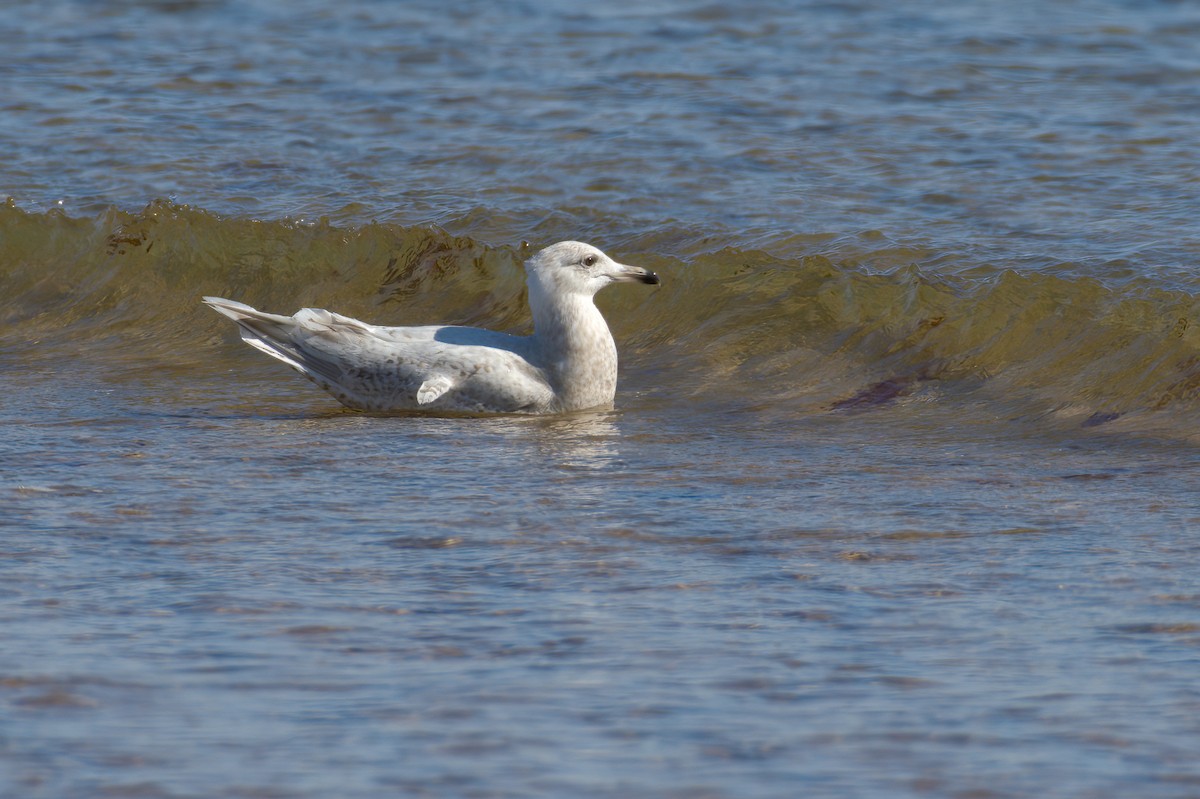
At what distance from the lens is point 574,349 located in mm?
7723

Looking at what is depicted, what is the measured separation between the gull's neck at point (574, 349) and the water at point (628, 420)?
0.20 m

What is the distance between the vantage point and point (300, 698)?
3.99 m

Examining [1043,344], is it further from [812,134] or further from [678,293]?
[812,134]

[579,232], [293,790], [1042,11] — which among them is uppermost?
[1042,11]

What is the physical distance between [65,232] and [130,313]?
1180 mm

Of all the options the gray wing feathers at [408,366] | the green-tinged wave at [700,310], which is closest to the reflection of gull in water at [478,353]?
the gray wing feathers at [408,366]

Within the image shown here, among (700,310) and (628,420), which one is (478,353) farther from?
(700,310)

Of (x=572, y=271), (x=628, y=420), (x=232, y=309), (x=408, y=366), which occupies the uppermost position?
(x=572, y=271)

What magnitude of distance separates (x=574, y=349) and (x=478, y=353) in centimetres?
41

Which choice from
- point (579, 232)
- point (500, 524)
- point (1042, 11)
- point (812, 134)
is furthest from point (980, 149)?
point (500, 524)

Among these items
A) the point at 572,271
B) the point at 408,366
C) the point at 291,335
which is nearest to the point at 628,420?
the point at 572,271

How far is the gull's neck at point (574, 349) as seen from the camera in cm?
766

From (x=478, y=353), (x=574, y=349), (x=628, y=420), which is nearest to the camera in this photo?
(x=628, y=420)

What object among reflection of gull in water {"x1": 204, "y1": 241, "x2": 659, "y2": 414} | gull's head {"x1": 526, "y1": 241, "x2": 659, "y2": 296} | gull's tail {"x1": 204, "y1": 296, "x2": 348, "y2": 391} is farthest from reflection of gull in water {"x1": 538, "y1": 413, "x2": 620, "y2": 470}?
gull's tail {"x1": 204, "y1": 296, "x2": 348, "y2": 391}
